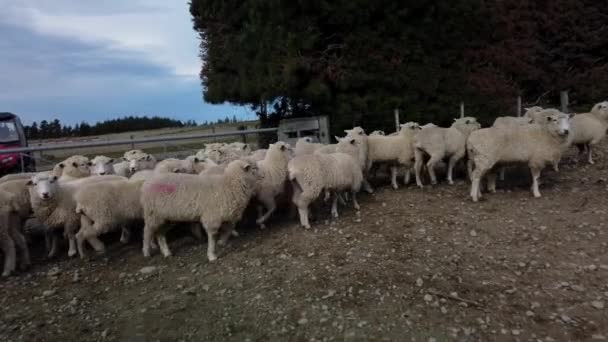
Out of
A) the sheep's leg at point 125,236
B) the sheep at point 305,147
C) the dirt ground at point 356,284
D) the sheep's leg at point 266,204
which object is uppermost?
the sheep at point 305,147

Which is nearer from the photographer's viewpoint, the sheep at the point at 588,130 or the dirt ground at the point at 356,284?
the dirt ground at the point at 356,284

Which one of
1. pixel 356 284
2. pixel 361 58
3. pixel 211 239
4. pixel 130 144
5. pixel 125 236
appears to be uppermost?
pixel 361 58

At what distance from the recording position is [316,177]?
6.43 metres

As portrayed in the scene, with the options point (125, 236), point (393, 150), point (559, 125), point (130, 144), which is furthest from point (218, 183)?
point (130, 144)

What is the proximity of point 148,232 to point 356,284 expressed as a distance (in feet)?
9.62

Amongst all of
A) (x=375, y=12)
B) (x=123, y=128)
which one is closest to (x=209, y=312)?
(x=375, y=12)

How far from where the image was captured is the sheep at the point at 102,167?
24.8ft

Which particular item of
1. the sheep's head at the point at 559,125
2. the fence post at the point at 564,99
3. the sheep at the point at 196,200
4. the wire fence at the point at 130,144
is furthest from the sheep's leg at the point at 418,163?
the fence post at the point at 564,99

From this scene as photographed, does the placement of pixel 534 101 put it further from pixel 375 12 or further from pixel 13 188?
pixel 13 188

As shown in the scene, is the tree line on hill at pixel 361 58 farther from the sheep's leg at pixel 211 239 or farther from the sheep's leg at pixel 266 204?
the sheep's leg at pixel 211 239

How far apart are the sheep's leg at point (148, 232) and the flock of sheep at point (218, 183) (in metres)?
0.01

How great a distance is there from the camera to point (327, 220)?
266 inches

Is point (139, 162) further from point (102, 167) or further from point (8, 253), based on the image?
point (8, 253)

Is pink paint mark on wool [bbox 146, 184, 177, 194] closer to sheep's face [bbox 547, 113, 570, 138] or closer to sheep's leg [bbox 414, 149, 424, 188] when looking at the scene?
sheep's leg [bbox 414, 149, 424, 188]
